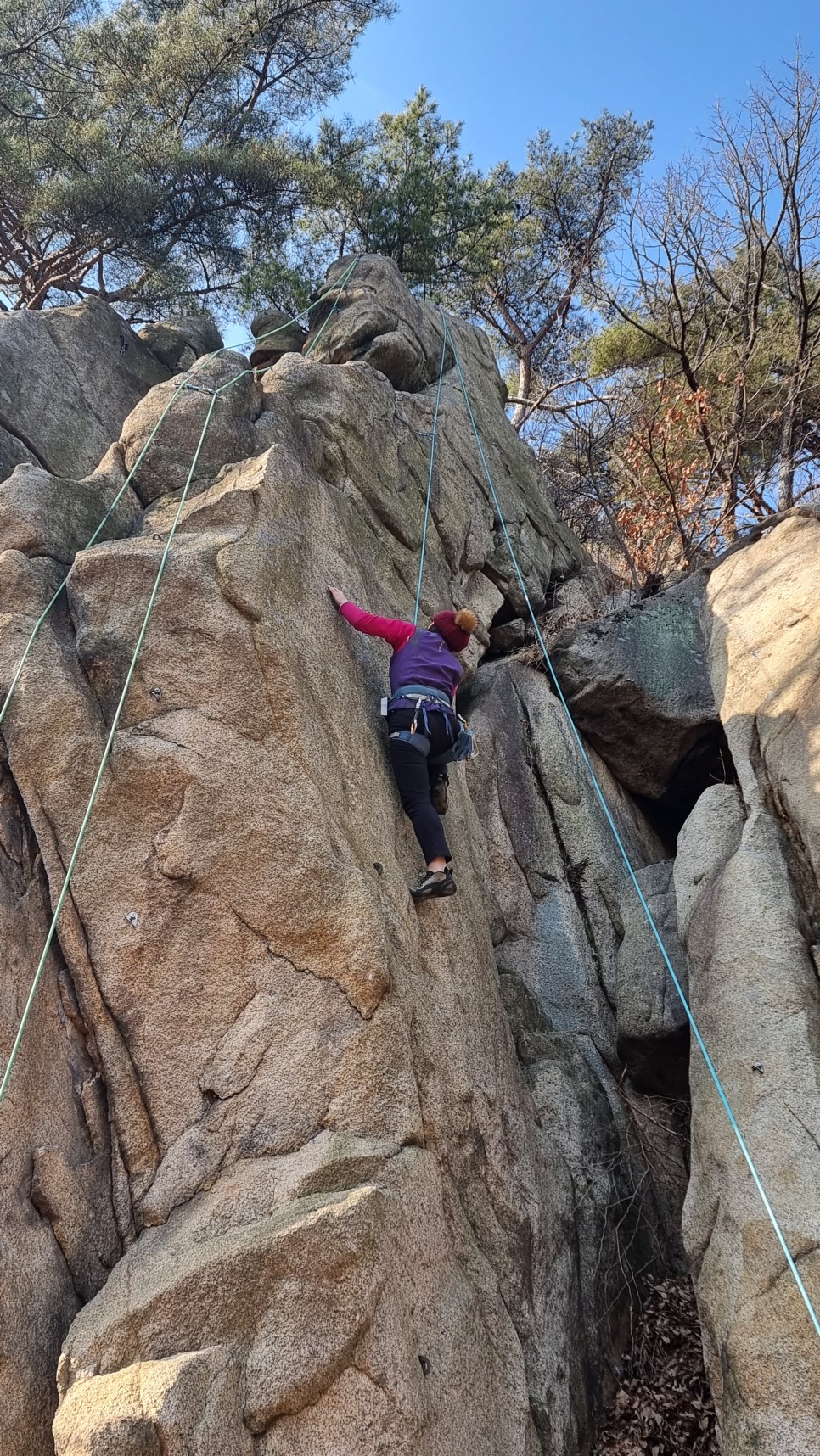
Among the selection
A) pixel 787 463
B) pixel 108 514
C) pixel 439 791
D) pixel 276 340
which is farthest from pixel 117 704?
pixel 787 463

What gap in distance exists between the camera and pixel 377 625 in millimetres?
6816

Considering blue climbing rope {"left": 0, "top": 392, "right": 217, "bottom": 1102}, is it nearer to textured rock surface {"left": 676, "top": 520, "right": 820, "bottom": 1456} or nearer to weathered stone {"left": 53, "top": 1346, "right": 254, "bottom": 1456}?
weathered stone {"left": 53, "top": 1346, "right": 254, "bottom": 1456}

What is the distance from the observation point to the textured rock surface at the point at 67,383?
31.8 feet

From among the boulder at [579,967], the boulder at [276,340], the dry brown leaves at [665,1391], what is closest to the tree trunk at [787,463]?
the boulder at [579,967]

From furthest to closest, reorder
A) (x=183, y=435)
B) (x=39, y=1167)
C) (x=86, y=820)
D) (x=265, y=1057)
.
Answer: (x=183, y=435) < (x=86, y=820) < (x=265, y=1057) < (x=39, y=1167)

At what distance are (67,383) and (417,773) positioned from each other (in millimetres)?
6713

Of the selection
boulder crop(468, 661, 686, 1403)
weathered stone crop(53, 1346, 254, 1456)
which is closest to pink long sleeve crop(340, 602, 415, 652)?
boulder crop(468, 661, 686, 1403)

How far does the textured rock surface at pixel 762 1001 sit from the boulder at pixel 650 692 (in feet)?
2.43

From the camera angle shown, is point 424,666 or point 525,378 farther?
point 525,378

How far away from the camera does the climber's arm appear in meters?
6.79

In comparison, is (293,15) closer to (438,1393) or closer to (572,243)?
(572,243)

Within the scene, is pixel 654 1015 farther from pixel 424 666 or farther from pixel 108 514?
pixel 108 514

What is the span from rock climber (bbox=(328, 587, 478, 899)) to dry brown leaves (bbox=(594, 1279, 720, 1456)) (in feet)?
9.74

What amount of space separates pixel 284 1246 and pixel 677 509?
10642 mm
